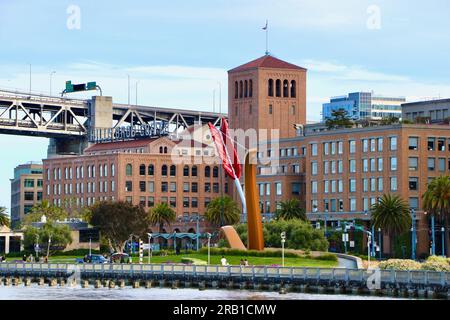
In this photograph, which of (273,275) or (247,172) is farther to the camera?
(247,172)

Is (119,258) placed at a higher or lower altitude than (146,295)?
higher

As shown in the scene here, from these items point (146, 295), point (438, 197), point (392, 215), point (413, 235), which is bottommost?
point (146, 295)

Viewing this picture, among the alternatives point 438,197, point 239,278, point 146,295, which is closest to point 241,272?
point 239,278

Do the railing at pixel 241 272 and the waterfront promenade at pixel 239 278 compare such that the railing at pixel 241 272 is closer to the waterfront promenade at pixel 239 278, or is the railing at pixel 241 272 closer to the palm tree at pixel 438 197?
the waterfront promenade at pixel 239 278

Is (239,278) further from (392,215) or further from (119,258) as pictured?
(392,215)

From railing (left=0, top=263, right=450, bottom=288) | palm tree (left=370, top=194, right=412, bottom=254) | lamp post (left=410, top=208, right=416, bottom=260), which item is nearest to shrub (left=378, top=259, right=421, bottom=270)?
railing (left=0, top=263, right=450, bottom=288)

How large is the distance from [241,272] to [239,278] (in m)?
0.62

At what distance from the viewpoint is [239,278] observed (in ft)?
459

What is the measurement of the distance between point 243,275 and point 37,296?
21.3 metres

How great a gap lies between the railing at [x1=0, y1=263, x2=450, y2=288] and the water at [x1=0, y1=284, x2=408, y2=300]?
3469 millimetres
